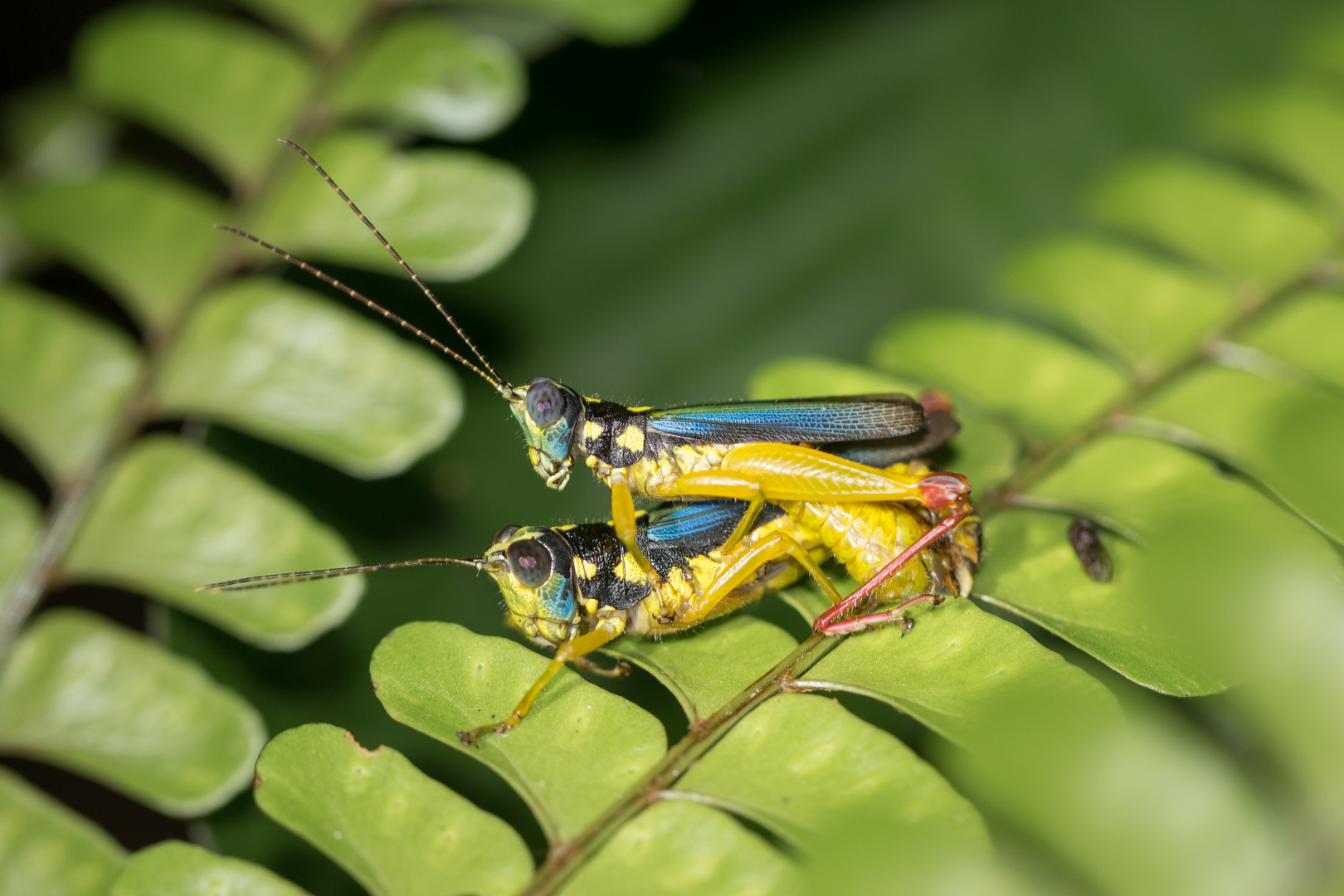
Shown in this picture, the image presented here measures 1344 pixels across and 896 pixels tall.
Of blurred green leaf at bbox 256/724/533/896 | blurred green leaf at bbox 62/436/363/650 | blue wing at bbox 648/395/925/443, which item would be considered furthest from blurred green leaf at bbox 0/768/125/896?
blue wing at bbox 648/395/925/443

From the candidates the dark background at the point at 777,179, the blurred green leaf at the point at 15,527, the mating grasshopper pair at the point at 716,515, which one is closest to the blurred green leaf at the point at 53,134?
the dark background at the point at 777,179


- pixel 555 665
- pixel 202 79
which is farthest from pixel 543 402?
pixel 202 79

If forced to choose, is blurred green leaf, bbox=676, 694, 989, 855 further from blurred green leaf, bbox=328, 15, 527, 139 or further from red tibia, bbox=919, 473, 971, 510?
blurred green leaf, bbox=328, 15, 527, 139

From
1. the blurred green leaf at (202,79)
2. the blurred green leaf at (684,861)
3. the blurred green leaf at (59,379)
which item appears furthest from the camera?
the blurred green leaf at (202,79)

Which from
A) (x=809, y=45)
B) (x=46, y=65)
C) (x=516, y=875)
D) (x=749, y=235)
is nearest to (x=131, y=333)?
(x=46, y=65)

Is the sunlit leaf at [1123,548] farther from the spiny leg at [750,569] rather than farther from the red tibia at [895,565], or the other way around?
the spiny leg at [750,569]
